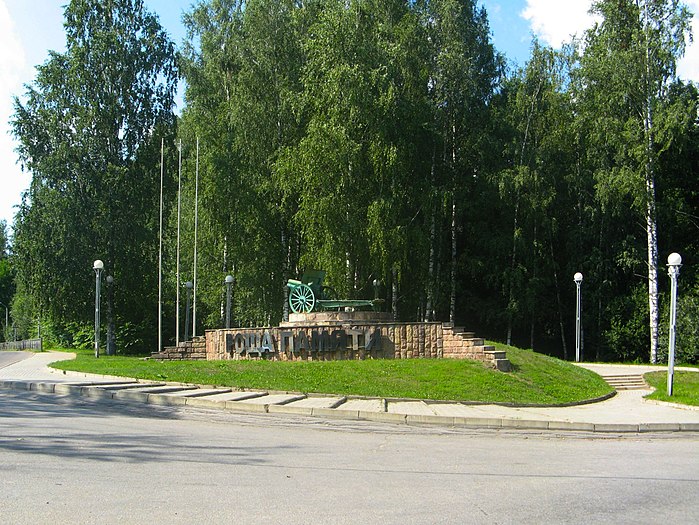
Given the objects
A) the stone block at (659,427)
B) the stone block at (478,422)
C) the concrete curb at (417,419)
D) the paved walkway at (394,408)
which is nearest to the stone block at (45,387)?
the paved walkway at (394,408)

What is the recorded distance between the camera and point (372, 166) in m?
31.5

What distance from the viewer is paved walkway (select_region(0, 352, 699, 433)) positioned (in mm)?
14164

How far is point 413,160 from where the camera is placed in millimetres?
33406

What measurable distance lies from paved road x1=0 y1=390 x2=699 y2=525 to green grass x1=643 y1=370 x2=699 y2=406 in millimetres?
6249

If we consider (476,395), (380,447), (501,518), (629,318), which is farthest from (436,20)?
(501,518)

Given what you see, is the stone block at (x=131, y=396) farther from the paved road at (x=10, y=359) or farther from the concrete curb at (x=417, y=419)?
the paved road at (x=10, y=359)

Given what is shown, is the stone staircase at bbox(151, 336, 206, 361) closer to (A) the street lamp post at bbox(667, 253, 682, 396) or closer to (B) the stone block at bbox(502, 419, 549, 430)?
Result: (B) the stone block at bbox(502, 419, 549, 430)

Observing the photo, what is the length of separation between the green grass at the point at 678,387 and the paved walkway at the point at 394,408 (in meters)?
0.57

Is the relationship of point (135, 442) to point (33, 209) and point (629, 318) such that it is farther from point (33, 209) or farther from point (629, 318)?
point (629, 318)

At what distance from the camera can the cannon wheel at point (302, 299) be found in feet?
84.4

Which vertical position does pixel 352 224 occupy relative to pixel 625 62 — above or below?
below

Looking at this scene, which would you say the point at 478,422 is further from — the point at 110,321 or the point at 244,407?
the point at 110,321

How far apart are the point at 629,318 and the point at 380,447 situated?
3107 centimetres

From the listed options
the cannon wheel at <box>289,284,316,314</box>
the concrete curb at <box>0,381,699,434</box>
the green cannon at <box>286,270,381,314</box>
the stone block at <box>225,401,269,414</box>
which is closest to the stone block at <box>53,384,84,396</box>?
the concrete curb at <box>0,381,699,434</box>
